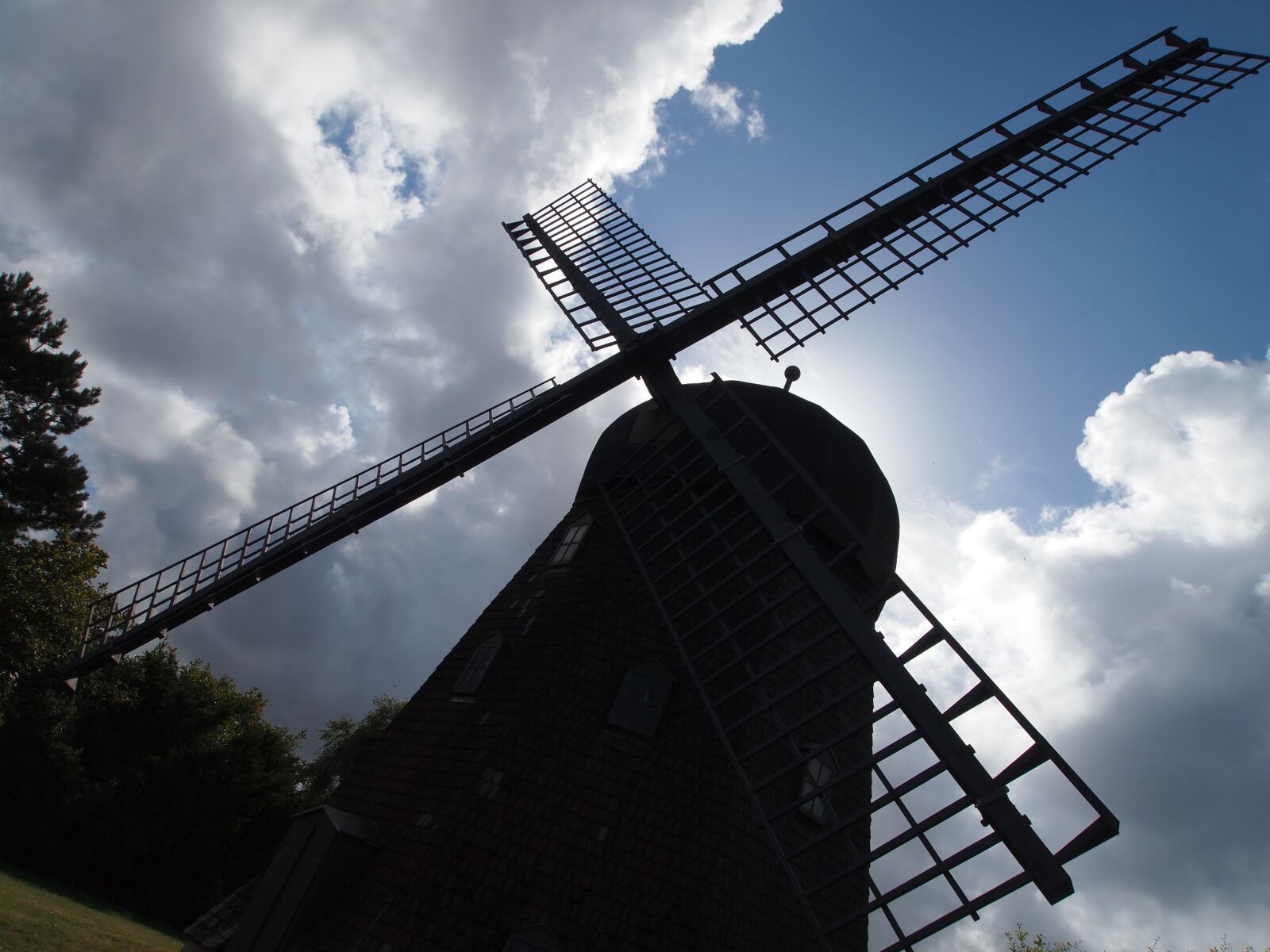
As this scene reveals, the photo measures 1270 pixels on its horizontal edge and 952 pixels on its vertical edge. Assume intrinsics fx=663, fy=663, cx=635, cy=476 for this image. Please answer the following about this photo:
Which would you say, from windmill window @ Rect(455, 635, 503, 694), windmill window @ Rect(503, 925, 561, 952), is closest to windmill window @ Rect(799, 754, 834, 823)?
windmill window @ Rect(503, 925, 561, 952)

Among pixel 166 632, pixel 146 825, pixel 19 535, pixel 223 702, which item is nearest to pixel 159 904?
pixel 146 825

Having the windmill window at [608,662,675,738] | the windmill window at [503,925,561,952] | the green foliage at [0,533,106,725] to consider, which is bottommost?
the windmill window at [503,925,561,952]

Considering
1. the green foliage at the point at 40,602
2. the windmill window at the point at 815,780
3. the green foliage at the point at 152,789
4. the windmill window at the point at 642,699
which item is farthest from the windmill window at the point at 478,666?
the green foliage at the point at 152,789

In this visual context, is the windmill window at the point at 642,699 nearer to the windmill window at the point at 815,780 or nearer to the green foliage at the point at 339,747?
the windmill window at the point at 815,780

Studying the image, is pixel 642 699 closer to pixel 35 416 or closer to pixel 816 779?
pixel 816 779

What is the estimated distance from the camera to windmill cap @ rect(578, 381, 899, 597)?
31.5 ft

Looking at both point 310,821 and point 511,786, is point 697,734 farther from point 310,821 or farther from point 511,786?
point 310,821

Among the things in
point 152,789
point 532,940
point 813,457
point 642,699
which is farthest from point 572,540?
point 152,789

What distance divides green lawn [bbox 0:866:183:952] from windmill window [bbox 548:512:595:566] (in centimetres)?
1119

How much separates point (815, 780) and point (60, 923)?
17.5 meters

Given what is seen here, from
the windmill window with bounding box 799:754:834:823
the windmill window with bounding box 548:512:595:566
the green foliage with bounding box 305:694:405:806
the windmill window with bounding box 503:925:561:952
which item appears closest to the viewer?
the windmill window with bounding box 503:925:561:952

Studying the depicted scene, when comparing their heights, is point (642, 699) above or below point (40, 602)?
below

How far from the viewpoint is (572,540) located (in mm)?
10102

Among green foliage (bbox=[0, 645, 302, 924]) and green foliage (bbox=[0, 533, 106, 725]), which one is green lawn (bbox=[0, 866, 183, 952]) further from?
green foliage (bbox=[0, 533, 106, 725])
